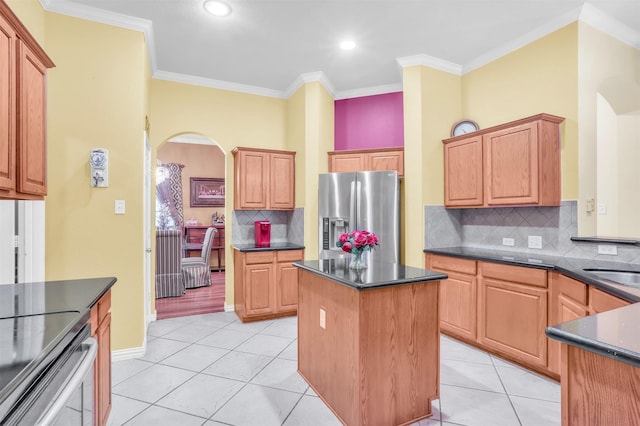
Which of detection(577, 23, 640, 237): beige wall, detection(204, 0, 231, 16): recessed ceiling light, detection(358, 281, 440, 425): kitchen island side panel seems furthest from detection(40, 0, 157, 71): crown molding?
detection(577, 23, 640, 237): beige wall

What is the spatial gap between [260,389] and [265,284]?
5.37ft

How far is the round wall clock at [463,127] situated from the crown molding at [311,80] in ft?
5.76

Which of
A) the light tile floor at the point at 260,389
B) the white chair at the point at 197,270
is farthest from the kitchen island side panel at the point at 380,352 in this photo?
the white chair at the point at 197,270

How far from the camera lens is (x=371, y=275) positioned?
6.63 ft

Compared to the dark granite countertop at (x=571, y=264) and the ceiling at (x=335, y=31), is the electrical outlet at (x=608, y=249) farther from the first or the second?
the ceiling at (x=335, y=31)

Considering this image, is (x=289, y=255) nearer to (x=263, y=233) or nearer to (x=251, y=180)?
(x=263, y=233)

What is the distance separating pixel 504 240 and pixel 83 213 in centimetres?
412

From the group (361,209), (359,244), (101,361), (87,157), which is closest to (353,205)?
(361,209)

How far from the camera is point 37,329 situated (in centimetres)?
115

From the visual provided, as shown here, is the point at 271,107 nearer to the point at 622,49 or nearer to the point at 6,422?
the point at 622,49

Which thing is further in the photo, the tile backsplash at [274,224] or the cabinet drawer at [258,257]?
the tile backsplash at [274,224]

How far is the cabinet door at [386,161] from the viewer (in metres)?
3.95

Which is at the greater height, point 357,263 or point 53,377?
point 357,263

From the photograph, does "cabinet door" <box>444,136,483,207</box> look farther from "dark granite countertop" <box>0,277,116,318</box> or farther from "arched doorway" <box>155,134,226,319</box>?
"arched doorway" <box>155,134,226,319</box>
